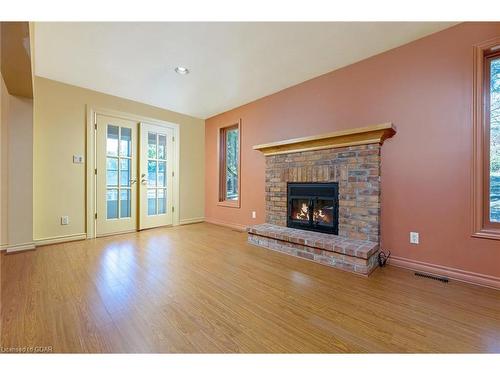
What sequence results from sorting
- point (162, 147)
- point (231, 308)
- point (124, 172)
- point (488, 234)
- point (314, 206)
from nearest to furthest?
Answer: 1. point (231, 308)
2. point (488, 234)
3. point (314, 206)
4. point (124, 172)
5. point (162, 147)

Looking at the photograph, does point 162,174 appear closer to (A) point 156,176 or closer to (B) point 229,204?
(A) point 156,176

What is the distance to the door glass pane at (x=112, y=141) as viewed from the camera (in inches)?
148

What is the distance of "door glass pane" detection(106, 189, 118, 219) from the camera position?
3775mm

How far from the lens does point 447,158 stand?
213 centimetres

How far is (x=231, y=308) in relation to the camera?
5.24 feet

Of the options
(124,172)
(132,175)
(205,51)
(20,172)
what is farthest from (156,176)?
(205,51)

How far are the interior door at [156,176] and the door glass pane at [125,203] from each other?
21 cm

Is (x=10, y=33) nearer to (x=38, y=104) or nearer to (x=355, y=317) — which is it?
(x=38, y=104)

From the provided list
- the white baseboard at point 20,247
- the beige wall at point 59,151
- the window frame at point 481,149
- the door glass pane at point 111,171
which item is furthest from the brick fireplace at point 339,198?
the white baseboard at point 20,247

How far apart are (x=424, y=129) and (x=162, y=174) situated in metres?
4.23

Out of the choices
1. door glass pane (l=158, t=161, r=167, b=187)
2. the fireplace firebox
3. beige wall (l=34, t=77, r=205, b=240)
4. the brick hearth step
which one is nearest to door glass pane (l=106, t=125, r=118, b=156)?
beige wall (l=34, t=77, r=205, b=240)

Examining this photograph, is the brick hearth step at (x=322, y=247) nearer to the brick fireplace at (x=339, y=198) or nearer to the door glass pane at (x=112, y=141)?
the brick fireplace at (x=339, y=198)
